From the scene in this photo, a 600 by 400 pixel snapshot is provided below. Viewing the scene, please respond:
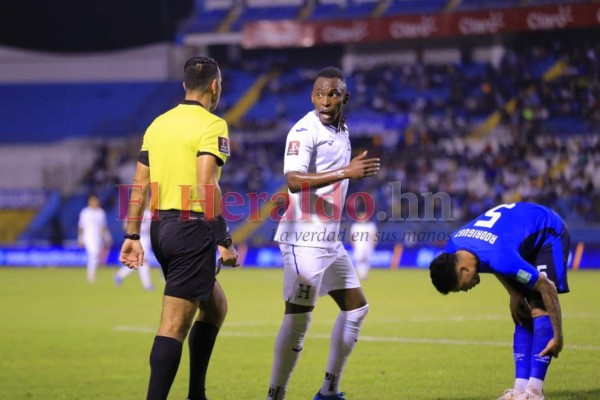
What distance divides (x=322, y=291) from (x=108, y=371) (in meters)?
3.51

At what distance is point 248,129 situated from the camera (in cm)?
4334

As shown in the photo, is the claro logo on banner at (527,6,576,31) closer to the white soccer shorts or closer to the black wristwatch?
the white soccer shorts

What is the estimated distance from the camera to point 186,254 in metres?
7.46

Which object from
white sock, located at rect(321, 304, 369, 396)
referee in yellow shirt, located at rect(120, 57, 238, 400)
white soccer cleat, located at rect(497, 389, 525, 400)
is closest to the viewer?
referee in yellow shirt, located at rect(120, 57, 238, 400)

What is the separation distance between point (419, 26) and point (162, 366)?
37.4 metres

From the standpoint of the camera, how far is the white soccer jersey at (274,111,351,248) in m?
8.38

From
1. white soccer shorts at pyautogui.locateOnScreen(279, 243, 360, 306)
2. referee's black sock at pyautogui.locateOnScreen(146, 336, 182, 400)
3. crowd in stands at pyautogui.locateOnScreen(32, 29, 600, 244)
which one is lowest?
referee's black sock at pyautogui.locateOnScreen(146, 336, 182, 400)

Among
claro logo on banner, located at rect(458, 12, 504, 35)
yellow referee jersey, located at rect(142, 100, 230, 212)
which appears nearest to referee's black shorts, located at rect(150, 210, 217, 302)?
yellow referee jersey, located at rect(142, 100, 230, 212)

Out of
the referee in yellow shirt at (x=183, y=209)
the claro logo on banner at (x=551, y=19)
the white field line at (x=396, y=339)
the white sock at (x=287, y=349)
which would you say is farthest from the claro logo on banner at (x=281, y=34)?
the referee in yellow shirt at (x=183, y=209)

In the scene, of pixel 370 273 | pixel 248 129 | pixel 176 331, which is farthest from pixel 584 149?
pixel 176 331

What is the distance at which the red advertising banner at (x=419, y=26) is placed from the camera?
39.7 meters

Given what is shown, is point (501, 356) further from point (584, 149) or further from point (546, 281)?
point (584, 149)

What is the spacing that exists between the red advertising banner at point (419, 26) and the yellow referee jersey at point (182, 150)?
34043 millimetres

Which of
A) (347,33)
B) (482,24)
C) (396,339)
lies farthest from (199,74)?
(347,33)
